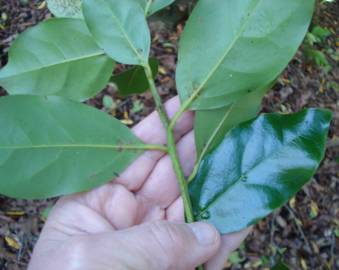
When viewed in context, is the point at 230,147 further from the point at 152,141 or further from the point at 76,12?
the point at 76,12

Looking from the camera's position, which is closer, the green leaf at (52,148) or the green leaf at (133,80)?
the green leaf at (52,148)

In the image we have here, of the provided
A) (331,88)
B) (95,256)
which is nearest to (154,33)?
(331,88)

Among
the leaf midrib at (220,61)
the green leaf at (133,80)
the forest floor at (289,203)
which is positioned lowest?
the forest floor at (289,203)

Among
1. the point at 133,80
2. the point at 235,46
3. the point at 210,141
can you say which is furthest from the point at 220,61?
the point at 133,80

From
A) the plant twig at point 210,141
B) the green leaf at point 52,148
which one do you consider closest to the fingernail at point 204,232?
the plant twig at point 210,141

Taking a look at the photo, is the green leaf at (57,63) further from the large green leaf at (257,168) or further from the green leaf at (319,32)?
the green leaf at (319,32)

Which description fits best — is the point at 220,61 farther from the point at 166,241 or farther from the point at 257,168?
the point at 166,241

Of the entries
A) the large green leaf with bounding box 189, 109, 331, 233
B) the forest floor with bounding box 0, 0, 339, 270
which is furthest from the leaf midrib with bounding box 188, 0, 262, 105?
the forest floor with bounding box 0, 0, 339, 270
